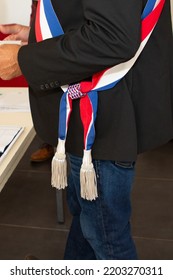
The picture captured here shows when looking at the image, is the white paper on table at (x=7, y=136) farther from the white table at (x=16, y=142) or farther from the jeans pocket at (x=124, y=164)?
the jeans pocket at (x=124, y=164)

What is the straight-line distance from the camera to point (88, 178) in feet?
3.26

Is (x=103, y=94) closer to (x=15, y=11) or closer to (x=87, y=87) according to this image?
(x=87, y=87)

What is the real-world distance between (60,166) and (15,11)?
2127 mm

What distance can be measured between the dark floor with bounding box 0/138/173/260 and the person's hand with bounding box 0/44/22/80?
1122 millimetres

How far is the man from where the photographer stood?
0.81 m

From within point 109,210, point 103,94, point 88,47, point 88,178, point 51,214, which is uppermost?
point 88,47

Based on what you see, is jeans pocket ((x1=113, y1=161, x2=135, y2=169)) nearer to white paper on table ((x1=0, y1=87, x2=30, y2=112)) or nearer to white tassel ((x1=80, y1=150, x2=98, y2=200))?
white tassel ((x1=80, y1=150, x2=98, y2=200))

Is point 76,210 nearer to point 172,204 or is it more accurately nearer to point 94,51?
point 94,51

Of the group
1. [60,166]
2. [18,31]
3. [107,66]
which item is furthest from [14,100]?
[107,66]

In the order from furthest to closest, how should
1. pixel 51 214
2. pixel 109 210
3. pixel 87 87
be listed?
pixel 51 214 < pixel 109 210 < pixel 87 87

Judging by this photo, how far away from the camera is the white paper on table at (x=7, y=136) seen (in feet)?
3.99

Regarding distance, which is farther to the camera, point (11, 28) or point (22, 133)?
point (22, 133)

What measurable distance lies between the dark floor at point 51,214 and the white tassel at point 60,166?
2.93 ft

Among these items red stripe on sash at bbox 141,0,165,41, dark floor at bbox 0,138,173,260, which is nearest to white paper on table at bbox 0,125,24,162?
red stripe on sash at bbox 141,0,165,41
